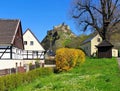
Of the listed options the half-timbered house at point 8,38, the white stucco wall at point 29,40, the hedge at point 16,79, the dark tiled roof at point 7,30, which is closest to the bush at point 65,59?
the hedge at point 16,79

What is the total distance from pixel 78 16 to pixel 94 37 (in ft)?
96.6

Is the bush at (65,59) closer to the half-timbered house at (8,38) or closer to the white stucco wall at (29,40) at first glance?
the half-timbered house at (8,38)

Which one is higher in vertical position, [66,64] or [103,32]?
[103,32]

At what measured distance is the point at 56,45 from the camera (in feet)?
408

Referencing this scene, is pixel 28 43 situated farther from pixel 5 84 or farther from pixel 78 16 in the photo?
pixel 5 84

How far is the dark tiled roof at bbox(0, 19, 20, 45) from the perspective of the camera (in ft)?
149

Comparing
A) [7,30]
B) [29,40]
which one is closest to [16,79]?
[7,30]

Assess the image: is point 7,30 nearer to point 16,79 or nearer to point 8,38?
point 8,38

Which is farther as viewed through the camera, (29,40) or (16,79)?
(29,40)

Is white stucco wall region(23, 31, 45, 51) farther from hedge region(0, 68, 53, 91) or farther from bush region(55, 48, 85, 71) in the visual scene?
hedge region(0, 68, 53, 91)

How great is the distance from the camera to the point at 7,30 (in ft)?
156

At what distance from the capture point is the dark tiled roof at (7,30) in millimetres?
45394

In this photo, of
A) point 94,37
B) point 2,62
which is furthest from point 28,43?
point 2,62

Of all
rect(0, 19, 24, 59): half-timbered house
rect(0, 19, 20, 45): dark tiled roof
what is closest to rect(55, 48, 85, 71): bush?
rect(0, 19, 24, 59): half-timbered house
